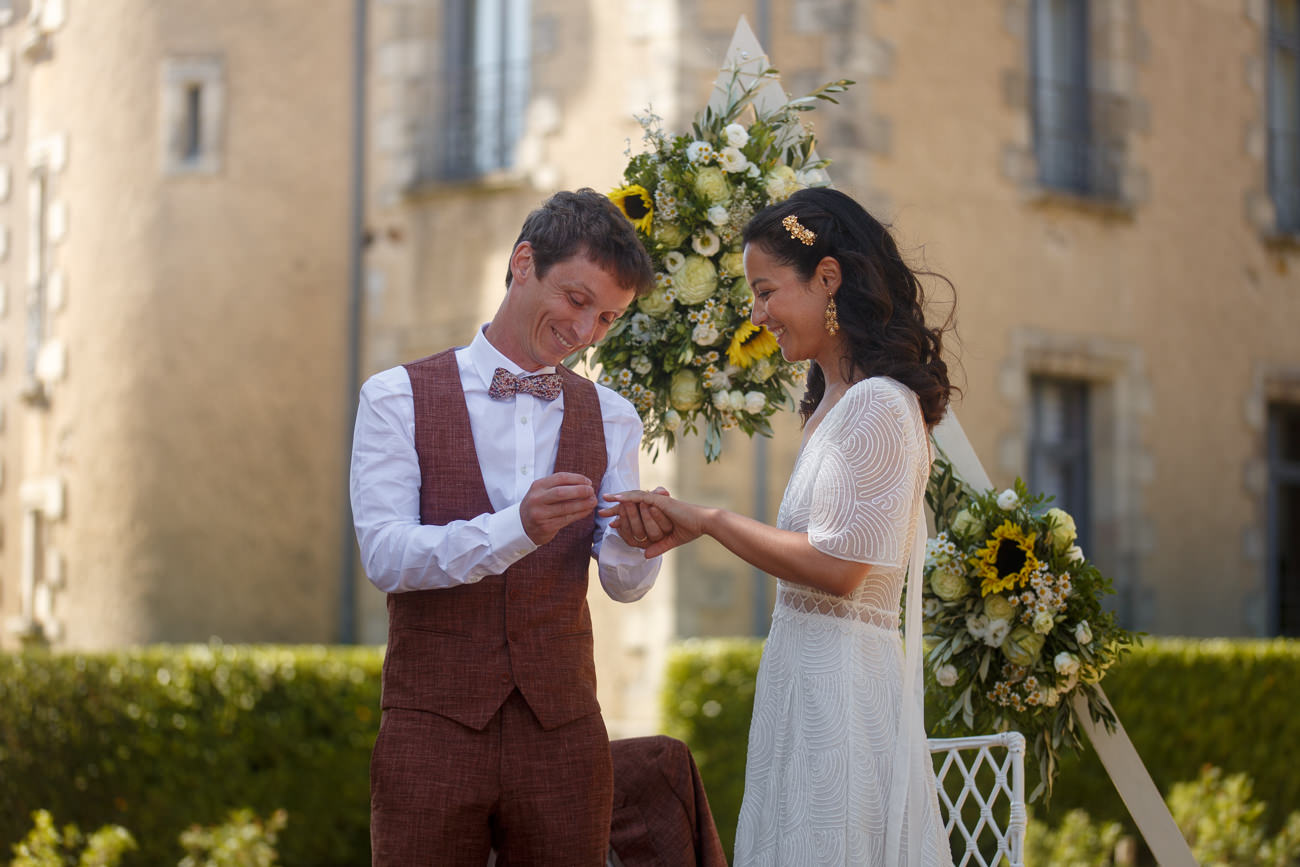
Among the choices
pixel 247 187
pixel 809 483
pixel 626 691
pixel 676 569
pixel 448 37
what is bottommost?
pixel 626 691

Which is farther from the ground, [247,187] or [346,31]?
[346,31]

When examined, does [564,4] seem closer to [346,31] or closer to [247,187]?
[346,31]

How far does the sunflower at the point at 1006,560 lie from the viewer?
3.81m

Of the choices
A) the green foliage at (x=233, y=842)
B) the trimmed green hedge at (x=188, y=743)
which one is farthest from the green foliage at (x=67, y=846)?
the green foliage at (x=233, y=842)

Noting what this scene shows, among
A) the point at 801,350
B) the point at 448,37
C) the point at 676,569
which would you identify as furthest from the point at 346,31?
the point at 801,350

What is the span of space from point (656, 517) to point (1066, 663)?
140 centimetres

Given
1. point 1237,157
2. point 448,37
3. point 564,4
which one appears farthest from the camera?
point 1237,157

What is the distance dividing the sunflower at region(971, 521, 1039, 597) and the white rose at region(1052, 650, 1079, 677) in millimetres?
204

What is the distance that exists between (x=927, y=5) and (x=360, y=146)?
13.2 ft

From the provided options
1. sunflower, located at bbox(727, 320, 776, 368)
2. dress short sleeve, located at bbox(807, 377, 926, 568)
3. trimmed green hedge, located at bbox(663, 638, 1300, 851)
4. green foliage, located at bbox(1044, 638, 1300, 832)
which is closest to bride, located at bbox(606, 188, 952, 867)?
dress short sleeve, located at bbox(807, 377, 926, 568)

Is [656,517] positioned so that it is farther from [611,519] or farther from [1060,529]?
Result: [1060,529]

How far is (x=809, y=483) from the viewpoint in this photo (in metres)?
3.04

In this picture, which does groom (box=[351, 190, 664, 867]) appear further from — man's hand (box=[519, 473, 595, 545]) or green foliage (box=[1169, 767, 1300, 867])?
green foliage (box=[1169, 767, 1300, 867])

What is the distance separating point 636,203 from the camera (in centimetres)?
388
